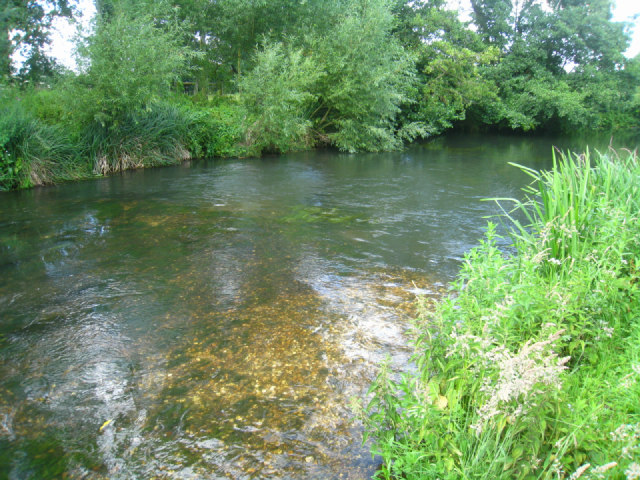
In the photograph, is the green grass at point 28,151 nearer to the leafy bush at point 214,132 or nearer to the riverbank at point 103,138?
the riverbank at point 103,138

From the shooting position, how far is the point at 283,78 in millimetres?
18844

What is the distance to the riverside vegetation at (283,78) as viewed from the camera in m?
14.0

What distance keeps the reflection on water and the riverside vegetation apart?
3.79m

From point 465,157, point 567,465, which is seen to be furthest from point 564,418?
point 465,157

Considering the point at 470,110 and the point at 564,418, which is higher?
the point at 470,110

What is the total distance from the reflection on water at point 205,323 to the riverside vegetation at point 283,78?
379 cm

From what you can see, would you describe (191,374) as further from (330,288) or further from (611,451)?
(611,451)

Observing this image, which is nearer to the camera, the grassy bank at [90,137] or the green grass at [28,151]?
the green grass at [28,151]

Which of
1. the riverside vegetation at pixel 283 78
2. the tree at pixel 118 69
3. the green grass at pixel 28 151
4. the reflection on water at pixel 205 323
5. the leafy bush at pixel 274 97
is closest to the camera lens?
the reflection on water at pixel 205 323

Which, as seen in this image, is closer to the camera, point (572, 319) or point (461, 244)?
point (572, 319)

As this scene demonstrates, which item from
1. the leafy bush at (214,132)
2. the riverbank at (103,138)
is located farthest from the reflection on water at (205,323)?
the leafy bush at (214,132)

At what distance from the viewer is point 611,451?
7.25ft

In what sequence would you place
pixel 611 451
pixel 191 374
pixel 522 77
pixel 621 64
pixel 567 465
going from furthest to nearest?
pixel 621 64 → pixel 522 77 → pixel 191 374 → pixel 567 465 → pixel 611 451

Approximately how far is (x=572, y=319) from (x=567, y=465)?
922 millimetres
